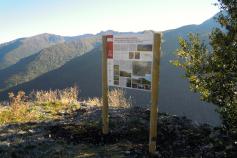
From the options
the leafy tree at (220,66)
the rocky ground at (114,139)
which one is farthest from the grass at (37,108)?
the leafy tree at (220,66)

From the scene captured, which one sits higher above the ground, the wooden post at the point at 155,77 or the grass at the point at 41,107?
the wooden post at the point at 155,77

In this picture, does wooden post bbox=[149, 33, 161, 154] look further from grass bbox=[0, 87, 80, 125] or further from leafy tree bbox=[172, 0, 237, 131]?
grass bbox=[0, 87, 80, 125]

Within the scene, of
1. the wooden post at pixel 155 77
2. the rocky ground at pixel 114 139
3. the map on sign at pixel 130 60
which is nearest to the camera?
the wooden post at pixel 155 77

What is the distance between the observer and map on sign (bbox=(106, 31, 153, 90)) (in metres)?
8.58

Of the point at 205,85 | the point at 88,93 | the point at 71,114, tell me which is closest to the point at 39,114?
the point at 71,114

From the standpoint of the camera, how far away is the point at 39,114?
524 inches

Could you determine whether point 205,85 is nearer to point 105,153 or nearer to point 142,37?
point 142,37

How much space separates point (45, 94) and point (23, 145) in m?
8.58

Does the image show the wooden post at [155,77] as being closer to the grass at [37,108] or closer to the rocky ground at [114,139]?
the rocky ground at [114,139]

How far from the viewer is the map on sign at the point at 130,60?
28.1 ft

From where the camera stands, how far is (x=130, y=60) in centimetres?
920

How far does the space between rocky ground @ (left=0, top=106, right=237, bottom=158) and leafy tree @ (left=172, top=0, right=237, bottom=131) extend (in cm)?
106

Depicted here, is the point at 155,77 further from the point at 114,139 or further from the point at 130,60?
the point at 114,139

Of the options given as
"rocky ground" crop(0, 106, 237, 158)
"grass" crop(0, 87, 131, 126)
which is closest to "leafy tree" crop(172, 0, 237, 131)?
"rocky ground" crop(0, 106, 237, 158)
